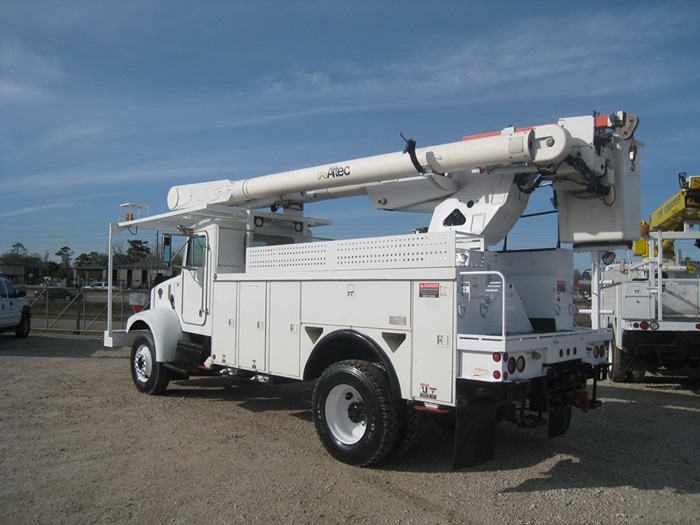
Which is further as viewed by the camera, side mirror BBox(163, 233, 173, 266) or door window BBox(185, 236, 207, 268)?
side mirror BBox(163, 233, 173, 266)

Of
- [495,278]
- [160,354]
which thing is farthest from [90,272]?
[495,278]

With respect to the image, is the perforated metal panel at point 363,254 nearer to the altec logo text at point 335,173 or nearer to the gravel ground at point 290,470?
the altec logo text at point 335,173

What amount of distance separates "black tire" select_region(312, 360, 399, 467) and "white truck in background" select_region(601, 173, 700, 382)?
5639mm

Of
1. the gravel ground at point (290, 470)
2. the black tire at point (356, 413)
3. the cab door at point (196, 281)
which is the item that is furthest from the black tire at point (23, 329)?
the black tire at point (356, 413)

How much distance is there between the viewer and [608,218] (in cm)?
660

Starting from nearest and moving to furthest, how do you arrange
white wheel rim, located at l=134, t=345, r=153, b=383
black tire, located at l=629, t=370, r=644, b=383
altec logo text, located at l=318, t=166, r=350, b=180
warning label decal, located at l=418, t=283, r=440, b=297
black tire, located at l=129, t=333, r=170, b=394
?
warning label decal, located at l=418, t=283, r=440, b=297
altec logo text, located at l=318, t=166, r=350, b=180
black tire, located at l=129, t=333, r=170, b=394
white wheel rim, located at l=134, t=345, r=153, b=383
black tire, located at l=629, t=370, r=644, b=383

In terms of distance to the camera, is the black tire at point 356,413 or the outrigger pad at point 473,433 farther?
the black tire at point 356,413

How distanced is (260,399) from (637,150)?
655cm

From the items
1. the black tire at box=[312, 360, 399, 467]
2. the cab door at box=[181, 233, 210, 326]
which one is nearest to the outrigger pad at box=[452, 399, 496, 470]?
the black tire at box=[312, 360, 399, 467]

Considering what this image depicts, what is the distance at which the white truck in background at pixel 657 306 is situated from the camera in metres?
10.1

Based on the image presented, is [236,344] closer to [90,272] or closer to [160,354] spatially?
[160,354]

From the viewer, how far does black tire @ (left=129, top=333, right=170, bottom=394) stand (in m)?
9.45

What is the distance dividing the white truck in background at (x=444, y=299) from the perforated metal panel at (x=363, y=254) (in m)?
0.02

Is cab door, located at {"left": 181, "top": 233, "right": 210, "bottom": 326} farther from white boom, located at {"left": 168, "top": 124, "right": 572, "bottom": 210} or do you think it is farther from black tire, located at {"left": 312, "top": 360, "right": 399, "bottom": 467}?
black tire, located at {"left": 312, "top": 360, "right": 399, "bottom": 467}
